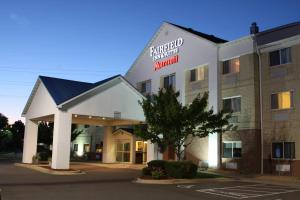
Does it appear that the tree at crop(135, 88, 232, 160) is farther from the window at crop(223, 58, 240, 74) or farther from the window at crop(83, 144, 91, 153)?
the window at crop(83, 144, 91, 153)

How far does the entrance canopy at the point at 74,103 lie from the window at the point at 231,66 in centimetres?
735

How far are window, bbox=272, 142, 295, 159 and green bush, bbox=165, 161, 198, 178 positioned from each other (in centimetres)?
788

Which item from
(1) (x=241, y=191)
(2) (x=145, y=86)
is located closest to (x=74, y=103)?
(2) (x=145, y=86)

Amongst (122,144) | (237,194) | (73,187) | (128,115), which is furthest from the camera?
(122,144)

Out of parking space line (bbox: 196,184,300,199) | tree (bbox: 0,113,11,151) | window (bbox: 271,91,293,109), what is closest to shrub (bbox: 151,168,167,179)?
parking space line (bbox: 196,184,300,199)

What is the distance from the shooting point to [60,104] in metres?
27.1

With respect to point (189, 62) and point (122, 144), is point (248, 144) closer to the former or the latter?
point (189, 62)

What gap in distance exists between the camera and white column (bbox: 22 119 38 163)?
3484 cm

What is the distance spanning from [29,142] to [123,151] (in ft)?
31.3

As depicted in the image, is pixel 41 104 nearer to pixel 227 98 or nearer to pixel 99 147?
pixel 227 98

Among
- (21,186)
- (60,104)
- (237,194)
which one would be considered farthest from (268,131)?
(21,186)

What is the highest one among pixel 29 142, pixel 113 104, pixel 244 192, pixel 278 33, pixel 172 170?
pixel 278 33

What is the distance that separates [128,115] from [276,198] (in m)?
17.2

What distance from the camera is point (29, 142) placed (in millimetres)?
35000
